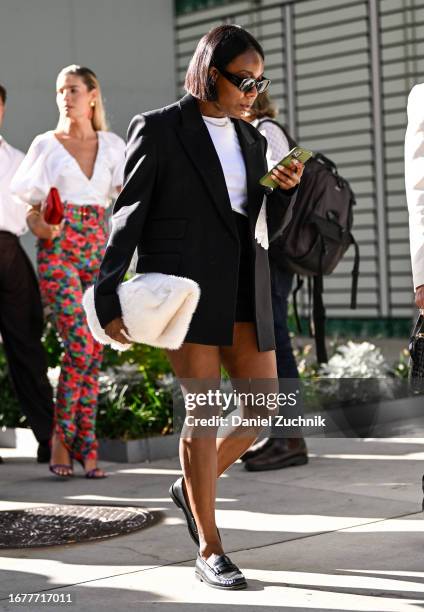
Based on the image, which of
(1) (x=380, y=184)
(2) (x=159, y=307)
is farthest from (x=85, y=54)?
(2) (x=159, y=307)

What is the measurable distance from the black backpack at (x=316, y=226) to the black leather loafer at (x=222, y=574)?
7.87 ft

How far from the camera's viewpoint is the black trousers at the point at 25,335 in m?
7.15

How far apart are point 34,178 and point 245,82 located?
103 inches

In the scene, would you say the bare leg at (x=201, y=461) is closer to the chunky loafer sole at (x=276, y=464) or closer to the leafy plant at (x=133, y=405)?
the chunky loafer sole at (x=276, y=464)

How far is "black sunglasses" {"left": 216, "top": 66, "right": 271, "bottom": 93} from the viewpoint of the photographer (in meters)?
4.30

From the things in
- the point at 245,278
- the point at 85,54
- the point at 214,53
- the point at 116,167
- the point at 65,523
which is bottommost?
the point at 65,523

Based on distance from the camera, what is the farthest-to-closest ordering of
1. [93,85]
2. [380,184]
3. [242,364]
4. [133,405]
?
[380,184] → [133,405] → [93,85] → [242,364]

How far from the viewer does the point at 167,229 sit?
431 centimetres

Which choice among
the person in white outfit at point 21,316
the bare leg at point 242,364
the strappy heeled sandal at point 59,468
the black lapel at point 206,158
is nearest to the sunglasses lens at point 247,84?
the black lapel at point 206,158

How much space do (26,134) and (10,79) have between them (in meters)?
0.57

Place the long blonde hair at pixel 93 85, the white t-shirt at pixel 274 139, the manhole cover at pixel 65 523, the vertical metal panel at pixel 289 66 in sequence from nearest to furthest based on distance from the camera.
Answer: the manhole cover at pixel 65 523 → the white t-shirt at pixel 274 139 → the long blonde hair at pixel 93 85 → the vertical metal panel at pixel 289 66

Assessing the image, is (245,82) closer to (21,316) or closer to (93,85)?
(93,85)

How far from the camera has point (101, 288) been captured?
4.29 metres

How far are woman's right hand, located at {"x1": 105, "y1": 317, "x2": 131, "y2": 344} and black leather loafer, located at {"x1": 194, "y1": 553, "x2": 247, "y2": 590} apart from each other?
2.71 ft
